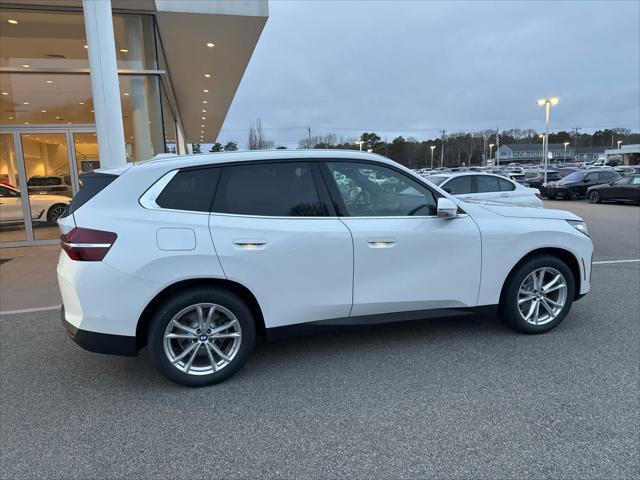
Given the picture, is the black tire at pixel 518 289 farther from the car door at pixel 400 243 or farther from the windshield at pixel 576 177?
the windshield at pixel 576 177

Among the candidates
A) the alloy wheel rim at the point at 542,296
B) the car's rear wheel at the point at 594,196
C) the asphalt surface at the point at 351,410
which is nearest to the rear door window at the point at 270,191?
the asphalt surface at the point at 351,410

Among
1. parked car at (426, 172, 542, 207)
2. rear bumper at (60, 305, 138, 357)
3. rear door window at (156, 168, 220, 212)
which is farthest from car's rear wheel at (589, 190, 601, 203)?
rear bumper at (60, 305, 138, 357)

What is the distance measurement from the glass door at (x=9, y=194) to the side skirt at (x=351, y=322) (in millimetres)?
9277

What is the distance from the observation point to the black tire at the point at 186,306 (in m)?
3.30

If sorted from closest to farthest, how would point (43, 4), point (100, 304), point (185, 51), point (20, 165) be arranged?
point (100, 304) < point (43, 4) < point (20, 165) < point (185, 51)

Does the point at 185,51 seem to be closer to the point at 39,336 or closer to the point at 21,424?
the point at 39,336

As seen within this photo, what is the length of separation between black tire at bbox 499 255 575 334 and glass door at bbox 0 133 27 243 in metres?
10.4

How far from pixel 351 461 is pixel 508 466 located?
0.88 metres

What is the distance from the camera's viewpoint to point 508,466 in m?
2.54

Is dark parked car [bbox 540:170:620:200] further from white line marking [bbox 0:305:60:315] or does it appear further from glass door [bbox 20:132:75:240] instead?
white line marking [bbox 0:305:60:315]

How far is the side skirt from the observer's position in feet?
11.9

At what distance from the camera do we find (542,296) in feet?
14.4

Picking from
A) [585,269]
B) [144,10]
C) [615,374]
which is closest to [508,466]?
[615,374]

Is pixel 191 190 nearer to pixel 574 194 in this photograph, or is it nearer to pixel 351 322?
pixel 351 322
